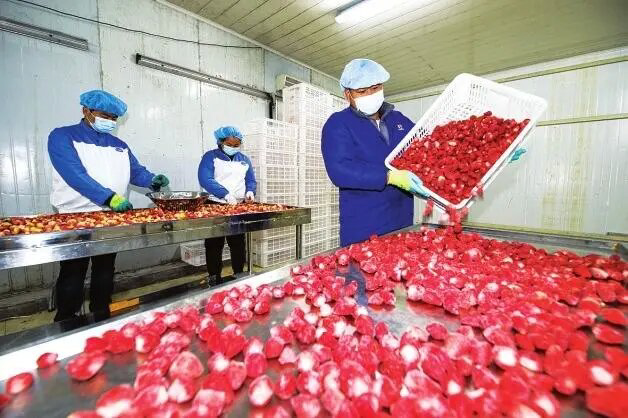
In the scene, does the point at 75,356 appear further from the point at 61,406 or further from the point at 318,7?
the point at 318,7

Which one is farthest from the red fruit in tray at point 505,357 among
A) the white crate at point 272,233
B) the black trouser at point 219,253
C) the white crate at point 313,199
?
the white crate at point 313,199

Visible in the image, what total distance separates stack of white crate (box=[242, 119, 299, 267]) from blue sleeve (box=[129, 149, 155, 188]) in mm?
1526

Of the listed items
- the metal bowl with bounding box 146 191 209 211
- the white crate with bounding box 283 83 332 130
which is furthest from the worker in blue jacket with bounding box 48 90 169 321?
the white crate with bounding box 283 83 332 130

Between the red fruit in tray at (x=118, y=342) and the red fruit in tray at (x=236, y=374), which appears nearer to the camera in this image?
the red fruit in tray at (x=236, y=374)

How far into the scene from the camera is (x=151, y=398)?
2.08 feet

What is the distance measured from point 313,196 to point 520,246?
3.58m

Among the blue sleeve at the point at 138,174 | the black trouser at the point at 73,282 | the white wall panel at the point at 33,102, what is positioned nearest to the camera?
the black trouser at the point at 73,282

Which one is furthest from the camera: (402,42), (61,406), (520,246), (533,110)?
(402,42)

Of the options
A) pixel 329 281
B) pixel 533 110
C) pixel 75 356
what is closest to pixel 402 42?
pixel 533 110

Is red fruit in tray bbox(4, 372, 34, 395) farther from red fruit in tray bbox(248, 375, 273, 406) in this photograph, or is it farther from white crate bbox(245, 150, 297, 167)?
white crate bbox(245, 150, 297, 167)

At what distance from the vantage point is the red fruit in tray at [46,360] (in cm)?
77

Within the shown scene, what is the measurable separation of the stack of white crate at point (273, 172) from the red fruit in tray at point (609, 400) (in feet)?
13.0

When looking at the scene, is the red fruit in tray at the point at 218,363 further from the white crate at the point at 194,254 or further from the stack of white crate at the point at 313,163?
the stack of white crate at the point at 313,163

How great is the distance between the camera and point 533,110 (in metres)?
2.07
